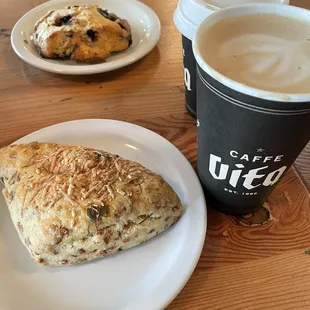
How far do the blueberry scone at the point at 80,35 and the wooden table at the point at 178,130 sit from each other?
0.05 meters

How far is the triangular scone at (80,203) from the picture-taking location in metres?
0.53

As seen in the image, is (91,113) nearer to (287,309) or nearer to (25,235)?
(25,235)

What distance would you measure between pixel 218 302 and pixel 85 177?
0.85 ft

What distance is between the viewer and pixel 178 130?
2.61ft

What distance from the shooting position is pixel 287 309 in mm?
542

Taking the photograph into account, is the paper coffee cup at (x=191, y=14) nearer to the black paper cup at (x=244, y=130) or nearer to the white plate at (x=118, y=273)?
the black paper cup at (x=244, y=130)

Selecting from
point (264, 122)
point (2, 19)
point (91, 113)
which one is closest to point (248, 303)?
point (264, 122)

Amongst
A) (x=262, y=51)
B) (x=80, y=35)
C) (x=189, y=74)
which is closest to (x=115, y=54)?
(x=80, y=35)

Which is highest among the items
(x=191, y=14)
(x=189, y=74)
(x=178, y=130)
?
(x=191, y=14)

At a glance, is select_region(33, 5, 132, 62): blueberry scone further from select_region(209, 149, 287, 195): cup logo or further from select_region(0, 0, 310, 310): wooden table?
select_region(209, 149, 287, 195): cup logo

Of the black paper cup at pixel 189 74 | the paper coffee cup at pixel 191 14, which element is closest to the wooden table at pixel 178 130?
the black paper cup at pixel 189 74

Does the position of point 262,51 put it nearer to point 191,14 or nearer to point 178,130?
point 191,14

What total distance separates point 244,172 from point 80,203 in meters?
0.23

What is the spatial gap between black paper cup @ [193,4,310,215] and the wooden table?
72mm
